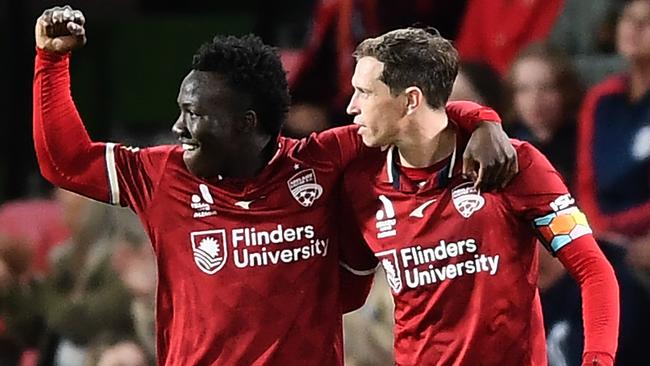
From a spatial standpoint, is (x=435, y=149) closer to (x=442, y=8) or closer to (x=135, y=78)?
(x=442, y=8)

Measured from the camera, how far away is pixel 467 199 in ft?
8.49

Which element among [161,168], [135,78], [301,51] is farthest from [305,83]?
[161,168]

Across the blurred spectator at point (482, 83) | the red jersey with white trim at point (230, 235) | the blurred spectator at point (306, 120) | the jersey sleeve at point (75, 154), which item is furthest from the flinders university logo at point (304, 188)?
the blurred spectator at point (306, 120)

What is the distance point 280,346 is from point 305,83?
2161mm

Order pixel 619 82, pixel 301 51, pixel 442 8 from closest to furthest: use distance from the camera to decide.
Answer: pixel 619 82
pixel 442 8
pixel 301 51

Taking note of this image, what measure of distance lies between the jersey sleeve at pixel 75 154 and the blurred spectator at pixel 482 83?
157 cm

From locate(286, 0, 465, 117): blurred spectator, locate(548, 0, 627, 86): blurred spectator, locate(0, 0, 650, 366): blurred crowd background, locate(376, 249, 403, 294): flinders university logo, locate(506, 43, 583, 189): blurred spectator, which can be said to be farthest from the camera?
locate(286, 0, 465, 117): blurred spectator

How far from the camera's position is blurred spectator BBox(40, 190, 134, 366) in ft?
12.8

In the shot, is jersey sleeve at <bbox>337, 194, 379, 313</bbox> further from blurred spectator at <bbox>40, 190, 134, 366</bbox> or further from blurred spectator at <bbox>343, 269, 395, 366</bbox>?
blurred spectator at <bbox>40, 190, 134, 366</bbox>

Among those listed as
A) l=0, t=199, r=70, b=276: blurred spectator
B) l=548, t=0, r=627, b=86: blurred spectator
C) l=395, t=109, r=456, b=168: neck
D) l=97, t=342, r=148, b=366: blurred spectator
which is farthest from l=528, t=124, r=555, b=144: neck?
l=395, t=109, r=456, b=168: neck

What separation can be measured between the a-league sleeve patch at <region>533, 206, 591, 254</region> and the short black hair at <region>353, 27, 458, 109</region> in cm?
25

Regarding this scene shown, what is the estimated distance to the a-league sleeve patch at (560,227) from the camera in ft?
8.39

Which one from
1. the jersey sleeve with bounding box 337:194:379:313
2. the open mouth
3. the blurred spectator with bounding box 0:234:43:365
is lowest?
the blurred spectator with bounding box 0:234:43:365

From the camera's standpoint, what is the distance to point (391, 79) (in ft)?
8.47
